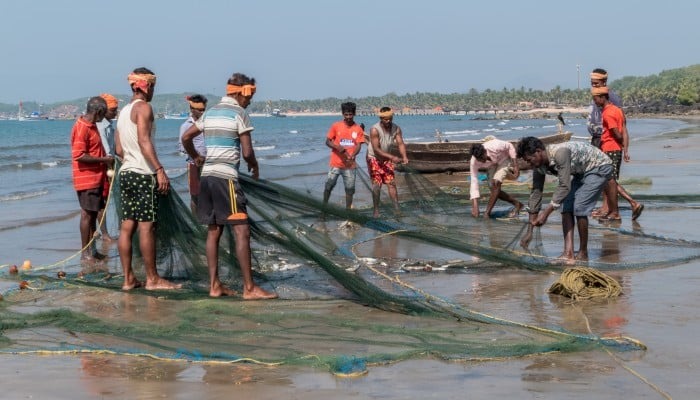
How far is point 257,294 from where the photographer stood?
6637 mm

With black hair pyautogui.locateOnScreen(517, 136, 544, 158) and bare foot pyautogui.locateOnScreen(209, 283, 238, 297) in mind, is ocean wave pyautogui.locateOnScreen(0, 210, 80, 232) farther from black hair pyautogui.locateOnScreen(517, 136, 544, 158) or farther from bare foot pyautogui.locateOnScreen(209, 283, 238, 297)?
black hair pyautogui.locateOnScreen(517, 136, 544, 158)

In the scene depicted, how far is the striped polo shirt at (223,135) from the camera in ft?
21.2

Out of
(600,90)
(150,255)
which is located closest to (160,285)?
(150,255)

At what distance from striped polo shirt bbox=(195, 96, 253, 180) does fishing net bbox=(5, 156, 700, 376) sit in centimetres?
51

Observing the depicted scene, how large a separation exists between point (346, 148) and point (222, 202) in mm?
4211

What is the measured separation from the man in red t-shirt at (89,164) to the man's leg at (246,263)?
2238 mm

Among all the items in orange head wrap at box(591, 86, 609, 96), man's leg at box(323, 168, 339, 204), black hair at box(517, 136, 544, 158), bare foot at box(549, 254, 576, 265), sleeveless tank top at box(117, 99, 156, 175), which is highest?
orange head wrap at box(591, 86, 609, 96)

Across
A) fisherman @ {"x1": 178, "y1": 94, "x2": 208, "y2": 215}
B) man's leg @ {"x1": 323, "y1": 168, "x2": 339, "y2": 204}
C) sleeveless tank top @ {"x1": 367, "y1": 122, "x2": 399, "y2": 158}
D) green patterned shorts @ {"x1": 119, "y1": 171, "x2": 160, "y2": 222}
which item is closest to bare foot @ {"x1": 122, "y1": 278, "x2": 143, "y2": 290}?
green patterned shorts @ {"x1": 119, "y1": 171, "x2": 160, "y2": 222}

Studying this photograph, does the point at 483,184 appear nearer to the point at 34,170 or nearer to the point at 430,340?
the point at 430,340

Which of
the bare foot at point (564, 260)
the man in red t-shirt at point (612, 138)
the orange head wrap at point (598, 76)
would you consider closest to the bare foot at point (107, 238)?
the bare foot at point (564, 260)

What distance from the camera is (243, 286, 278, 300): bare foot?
6598 mm

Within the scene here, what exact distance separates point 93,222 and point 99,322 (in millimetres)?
2741

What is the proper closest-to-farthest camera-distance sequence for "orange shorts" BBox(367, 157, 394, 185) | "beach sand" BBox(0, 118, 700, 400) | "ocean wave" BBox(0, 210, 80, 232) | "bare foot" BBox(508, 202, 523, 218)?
"beach sand" BBox(0, 118, 700, 400)
"orange shorts" BBox(367, 157, 394, 185)
"bare foot" BBox(508, 202, 523, 218)
"ocean wave" BBox(0, 210, 80, 232)

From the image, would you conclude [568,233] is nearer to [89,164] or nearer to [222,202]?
[222,202]
